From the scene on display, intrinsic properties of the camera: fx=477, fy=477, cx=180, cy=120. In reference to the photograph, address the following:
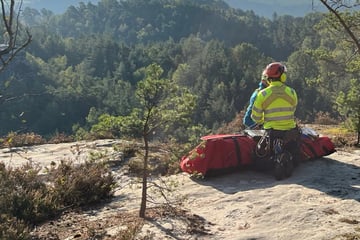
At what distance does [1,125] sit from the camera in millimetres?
73938

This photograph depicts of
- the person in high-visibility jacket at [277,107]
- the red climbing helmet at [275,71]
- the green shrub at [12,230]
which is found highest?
the red climbing helmet at [275,71]

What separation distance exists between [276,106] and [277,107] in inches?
1.0

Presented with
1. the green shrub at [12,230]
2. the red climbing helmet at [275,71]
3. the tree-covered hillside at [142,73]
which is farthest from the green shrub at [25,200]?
the tree-covered hillside at [142,73]

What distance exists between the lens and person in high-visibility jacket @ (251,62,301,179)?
7.08 m

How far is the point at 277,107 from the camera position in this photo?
7129 mm

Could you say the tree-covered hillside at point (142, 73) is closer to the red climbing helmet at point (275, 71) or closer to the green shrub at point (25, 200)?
the green shrub at point (25, 200)

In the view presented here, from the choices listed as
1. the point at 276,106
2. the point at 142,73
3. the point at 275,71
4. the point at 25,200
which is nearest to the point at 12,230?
the point at 25,200

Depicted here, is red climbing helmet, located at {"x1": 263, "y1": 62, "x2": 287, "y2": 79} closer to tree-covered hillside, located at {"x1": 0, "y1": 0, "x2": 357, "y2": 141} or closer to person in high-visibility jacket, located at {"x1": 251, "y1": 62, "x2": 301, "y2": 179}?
person in high-visibility jacket, located at {"x1": 251, "y1": 62, "x2": 301, "y2": 179}

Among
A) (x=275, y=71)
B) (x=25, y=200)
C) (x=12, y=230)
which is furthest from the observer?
(x=275, y=71)

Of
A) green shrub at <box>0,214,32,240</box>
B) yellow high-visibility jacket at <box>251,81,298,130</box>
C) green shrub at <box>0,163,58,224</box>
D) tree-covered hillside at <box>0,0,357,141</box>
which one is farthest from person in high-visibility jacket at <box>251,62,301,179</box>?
tree-covered hillside at <box>0,0,357,141</box>

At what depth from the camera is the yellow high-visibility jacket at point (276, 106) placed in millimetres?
7074

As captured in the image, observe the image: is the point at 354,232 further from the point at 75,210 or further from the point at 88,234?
the point at 75,210

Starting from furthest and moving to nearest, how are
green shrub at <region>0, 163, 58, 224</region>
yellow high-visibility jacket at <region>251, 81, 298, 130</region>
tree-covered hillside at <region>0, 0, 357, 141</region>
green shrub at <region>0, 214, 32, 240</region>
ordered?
1. tree-covered hillside at <region>0, 0, 357, 141</region>
2. yellow high-visibility jacket at <region>251, 81, 298, 130</region>
3. green shrub at <region>0, 163, 58, 224</region>
4. green shrub at <region>0, 214, 32, 240</region>

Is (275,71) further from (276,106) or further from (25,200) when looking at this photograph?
(25,200)
